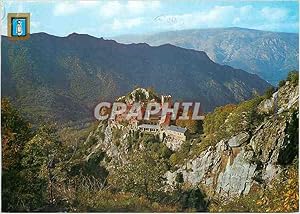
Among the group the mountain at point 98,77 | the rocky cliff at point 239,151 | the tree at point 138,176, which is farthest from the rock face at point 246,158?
the mountain at point 98,77

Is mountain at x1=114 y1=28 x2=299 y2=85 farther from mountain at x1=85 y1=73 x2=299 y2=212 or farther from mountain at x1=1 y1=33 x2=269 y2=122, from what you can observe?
mountain at x1=85 y1=73 x2=299 y2=212

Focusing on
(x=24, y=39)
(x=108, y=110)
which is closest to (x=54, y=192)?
(x=108, y=110)

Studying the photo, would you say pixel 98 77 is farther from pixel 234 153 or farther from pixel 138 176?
pixel 234 153

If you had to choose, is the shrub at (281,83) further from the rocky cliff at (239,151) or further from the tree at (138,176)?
the tree at (138,176)

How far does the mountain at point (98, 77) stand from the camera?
18.6 feet

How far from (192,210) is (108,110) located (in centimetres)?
95

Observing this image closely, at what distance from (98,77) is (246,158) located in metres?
1.23

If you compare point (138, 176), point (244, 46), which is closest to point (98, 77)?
point (138, 176)

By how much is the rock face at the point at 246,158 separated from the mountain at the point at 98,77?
0.81 feet

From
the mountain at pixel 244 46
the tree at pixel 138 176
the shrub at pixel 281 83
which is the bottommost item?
the tree at pixel 138 176

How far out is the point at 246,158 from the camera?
225 inches

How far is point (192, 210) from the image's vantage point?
5.71 meters

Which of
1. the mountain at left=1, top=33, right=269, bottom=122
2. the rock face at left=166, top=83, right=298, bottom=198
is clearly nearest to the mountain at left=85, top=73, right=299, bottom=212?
the rock face at left=166, top=83, right=298, bottom=198

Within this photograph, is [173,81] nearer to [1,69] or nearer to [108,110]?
[108,110]
